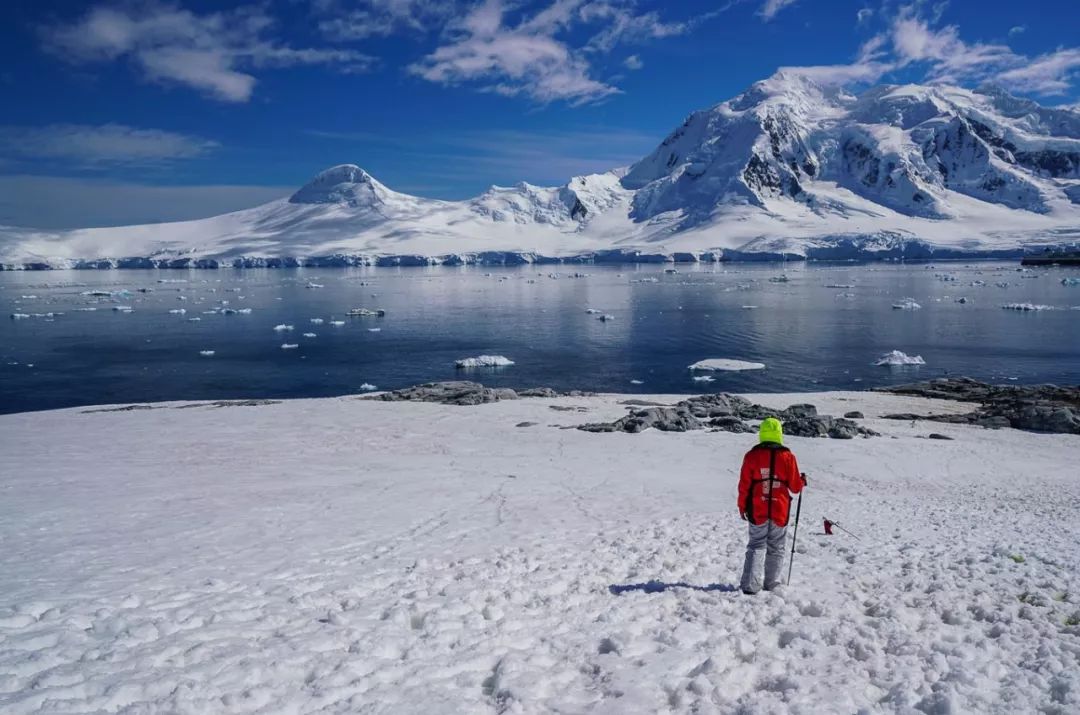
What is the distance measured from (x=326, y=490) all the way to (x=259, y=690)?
8.01m

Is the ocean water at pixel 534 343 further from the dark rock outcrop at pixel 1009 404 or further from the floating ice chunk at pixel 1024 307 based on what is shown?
the dark rock outcrop at pixel 1009 404

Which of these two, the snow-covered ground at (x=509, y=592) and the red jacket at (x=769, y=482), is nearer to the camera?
the snow-covered ground at (x=509, y=592)

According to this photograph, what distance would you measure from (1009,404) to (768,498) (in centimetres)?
2572

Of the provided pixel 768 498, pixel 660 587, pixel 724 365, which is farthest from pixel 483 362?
pixel 768 498

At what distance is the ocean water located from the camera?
38.7 metres

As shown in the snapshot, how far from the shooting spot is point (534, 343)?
5312cm

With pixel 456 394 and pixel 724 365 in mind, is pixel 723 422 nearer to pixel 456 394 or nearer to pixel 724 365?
pixel 456 394

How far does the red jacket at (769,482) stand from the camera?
26.2 ft

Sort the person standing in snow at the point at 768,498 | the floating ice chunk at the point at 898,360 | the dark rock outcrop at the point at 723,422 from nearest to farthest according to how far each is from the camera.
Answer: the person standing in snow at the point at 768,498 → the dark rock outcrop at the point at 723,422 → the floating ice chunk at the point at 898,360

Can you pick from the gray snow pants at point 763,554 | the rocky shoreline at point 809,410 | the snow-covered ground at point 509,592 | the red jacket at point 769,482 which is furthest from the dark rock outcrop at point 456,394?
the red jacket at point 769,482

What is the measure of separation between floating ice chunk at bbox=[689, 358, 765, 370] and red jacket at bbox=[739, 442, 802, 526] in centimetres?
3426

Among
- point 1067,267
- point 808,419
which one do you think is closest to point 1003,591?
point 808,419

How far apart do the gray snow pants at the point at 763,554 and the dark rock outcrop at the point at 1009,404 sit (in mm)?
20397

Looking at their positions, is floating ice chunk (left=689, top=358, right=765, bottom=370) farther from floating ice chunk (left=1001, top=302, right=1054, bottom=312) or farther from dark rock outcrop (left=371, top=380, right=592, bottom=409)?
floating ice chunk (left=1001, top=302, right=1054, bottom=312)
